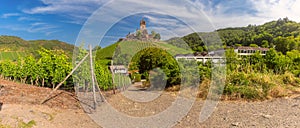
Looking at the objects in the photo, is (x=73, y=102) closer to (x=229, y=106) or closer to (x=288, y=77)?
(x=229, y=106)

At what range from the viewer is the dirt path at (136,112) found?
3.23m

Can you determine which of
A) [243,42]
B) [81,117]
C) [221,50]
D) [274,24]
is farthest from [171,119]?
[274,24]

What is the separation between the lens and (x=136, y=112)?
14.1ft

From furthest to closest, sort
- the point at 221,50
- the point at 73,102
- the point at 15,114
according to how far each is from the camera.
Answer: the point at 221,50 < the point at 73,102 < the point at 15,114

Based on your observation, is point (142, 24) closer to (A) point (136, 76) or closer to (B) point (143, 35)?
(B) point (143, 35)

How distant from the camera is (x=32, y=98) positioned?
416 centimetres

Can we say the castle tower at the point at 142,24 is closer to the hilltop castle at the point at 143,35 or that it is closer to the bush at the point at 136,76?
the hilltop castle at the point at 143,35

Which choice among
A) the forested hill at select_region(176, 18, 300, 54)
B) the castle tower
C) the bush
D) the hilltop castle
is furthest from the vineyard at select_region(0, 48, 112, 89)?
the forested hill at select_region(176, 18, 300, 54)

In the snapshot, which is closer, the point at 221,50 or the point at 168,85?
the point at 221,50

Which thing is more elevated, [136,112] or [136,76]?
[136,76]

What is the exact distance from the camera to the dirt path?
10.6 feet

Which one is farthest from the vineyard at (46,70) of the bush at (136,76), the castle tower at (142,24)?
the castle tower at (142,24)

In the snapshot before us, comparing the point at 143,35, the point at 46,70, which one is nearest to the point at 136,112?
the point at 143,35

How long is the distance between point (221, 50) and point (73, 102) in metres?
4.62
